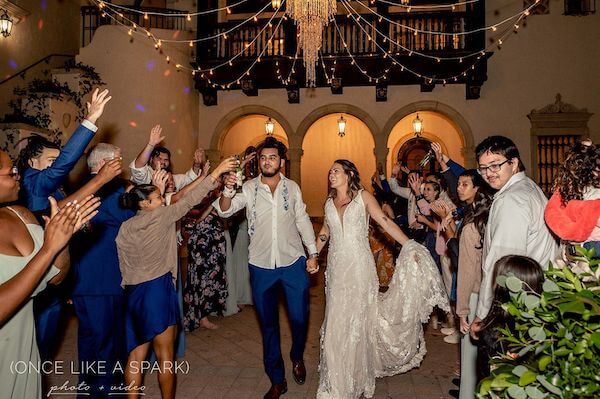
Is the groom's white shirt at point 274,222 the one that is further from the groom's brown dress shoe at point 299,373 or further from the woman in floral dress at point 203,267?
the woman in floral dress at point 203,267

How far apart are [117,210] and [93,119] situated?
0.99 m

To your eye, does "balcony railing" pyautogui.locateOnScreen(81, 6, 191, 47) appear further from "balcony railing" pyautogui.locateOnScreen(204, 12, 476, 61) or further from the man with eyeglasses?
the man with eyeglasses

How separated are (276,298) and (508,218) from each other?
7.14 feet

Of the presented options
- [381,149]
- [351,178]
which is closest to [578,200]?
[351,178]

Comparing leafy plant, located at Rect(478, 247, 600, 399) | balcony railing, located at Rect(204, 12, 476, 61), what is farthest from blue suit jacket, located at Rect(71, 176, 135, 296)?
balcony railing, located at Rect(204, 12, 476, 61)

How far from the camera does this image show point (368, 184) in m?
15.1

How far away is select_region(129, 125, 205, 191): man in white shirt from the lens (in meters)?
4.23

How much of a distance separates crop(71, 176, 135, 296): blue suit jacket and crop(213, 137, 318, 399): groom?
902 mm

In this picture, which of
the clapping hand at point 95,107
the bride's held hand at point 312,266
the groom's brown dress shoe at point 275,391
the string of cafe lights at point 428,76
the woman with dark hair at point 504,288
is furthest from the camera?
the string of cafe lights at point 428,76

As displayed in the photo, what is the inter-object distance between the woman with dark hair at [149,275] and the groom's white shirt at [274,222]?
843 millimetres

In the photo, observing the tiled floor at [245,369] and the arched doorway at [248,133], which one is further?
the arched doorway at [248,133]

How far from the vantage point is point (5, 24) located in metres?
9.29

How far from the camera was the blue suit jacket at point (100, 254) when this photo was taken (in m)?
3.37

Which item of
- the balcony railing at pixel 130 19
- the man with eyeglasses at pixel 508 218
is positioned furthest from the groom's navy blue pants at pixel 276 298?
the balcony railing at pixel 130 19
